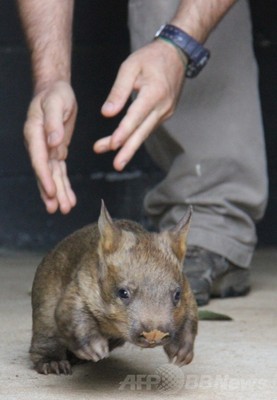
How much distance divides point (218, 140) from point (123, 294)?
157 centimetres

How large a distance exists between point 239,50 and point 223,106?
21 centimetres

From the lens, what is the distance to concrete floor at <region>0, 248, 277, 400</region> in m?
2.77

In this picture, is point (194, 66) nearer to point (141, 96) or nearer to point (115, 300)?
point (141, 96)

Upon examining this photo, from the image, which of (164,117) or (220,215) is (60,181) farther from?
(220,215)

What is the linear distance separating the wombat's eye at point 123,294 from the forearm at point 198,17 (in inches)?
38.2

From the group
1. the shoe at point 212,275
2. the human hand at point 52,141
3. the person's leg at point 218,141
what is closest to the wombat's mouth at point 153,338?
the human hand at point 52,141

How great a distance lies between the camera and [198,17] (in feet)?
11.1

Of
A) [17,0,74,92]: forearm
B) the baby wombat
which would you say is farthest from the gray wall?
the baby wombat

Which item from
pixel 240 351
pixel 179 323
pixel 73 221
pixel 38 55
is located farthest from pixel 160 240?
pixel 73 221

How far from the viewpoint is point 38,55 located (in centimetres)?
338

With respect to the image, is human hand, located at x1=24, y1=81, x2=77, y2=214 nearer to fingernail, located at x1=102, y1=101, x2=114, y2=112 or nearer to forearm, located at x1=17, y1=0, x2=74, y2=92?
fingernail, located at x1=102, y1=101, x2=114, y2=112

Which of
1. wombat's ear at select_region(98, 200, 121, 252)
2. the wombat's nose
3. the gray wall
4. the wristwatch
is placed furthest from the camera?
the gray wall

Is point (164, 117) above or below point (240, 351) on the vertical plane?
above

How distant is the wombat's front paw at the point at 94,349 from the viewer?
269 cm
